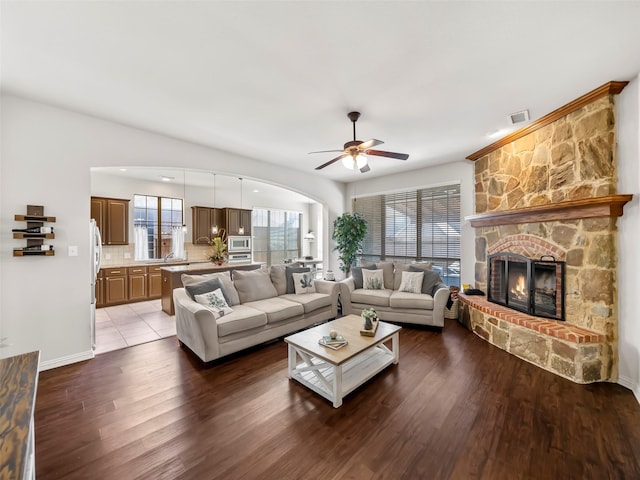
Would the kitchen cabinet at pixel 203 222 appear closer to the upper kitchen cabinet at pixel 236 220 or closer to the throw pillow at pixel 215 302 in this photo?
the upper kitchen cabinet at pixel 236 220

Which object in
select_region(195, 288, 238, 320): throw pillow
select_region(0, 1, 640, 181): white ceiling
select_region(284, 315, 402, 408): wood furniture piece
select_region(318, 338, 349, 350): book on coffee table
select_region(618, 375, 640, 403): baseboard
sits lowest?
select_region(618, 375, 640, 403): baseboard

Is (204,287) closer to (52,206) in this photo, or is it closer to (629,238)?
(52,206)

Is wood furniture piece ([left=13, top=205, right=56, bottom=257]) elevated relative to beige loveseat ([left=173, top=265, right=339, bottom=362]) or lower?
elevated

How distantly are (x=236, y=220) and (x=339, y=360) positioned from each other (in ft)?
20.2

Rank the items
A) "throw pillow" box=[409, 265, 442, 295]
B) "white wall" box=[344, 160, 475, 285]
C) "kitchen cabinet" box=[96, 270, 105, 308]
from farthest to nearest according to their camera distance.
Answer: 1. "kitchen cabinet" box=[96, 270, 105, 308]
2. "white wall" box=[344, 160, 475, 285]
3. "throw pillow" box=[409, 265, 442, 295]

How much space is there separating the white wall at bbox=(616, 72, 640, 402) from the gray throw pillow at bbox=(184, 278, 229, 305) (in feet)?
14.6

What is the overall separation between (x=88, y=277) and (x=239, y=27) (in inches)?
130

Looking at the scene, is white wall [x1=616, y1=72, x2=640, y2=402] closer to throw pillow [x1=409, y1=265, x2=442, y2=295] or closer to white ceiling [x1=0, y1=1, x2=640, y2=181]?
white ceiling [x1=0, y1=1, x2=640, y2=181]

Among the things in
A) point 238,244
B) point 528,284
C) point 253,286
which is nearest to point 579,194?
point 528,284

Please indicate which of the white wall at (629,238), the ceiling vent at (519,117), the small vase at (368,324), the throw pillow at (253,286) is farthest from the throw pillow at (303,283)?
the white wall at (629,238)

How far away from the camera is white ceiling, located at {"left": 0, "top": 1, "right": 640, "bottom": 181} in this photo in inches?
70.2

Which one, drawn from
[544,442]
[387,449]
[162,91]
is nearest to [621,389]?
[544,442]

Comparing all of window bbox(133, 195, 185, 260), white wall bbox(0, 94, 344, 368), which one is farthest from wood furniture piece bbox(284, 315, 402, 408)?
window bbox(133, 195, 185, 260)

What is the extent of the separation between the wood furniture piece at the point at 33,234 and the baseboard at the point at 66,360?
120 cm
